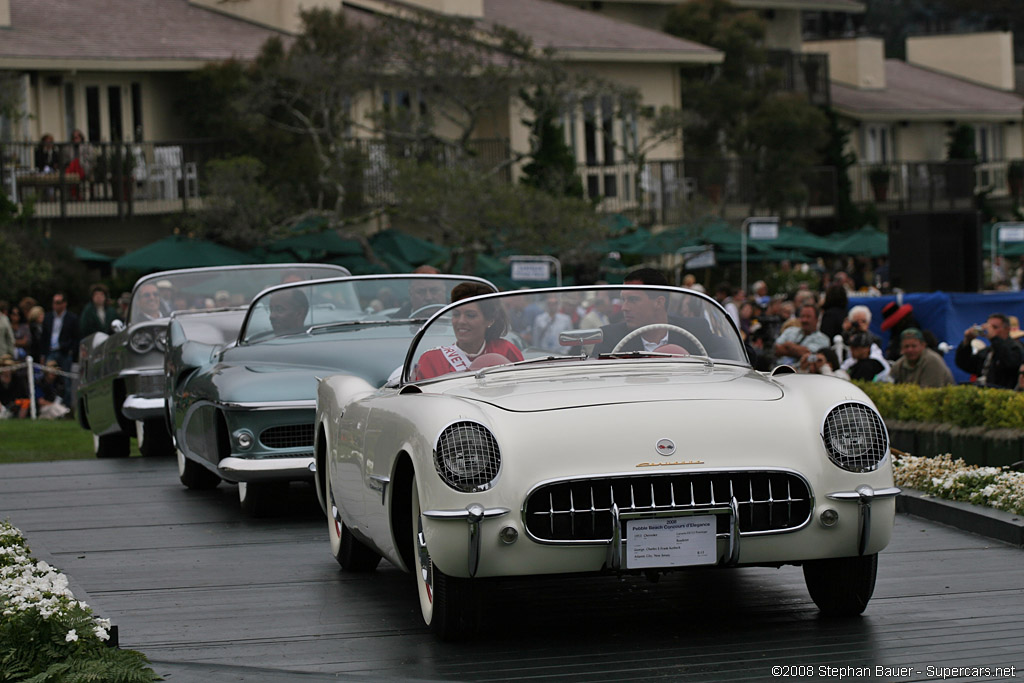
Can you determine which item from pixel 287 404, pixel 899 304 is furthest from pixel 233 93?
pixel 287 404

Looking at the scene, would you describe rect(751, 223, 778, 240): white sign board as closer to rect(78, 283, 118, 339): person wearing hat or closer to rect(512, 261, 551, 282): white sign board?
rect(512, 261, 551, 282): white sign board

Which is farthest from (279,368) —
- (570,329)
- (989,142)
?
(989,142)

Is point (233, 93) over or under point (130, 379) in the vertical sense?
over

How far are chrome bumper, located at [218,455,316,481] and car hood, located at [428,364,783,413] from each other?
3.17m

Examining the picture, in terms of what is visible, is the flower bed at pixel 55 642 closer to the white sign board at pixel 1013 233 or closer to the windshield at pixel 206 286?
the windshield at pixel 206 286

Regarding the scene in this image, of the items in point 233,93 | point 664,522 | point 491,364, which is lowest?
point 664,522

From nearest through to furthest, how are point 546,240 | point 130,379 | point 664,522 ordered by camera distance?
point 664,522, point 130,379, point 546,240

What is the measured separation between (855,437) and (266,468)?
466 centimetres

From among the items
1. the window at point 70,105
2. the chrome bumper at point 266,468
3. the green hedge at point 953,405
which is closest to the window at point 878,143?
the window at point 70,105

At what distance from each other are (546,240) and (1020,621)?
27.2 metres

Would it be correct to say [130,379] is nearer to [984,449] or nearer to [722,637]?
[984,449]

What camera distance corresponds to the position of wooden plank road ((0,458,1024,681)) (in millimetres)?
6031

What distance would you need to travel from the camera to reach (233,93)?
36812 mm

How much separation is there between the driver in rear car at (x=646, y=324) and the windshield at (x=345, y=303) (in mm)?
4069
